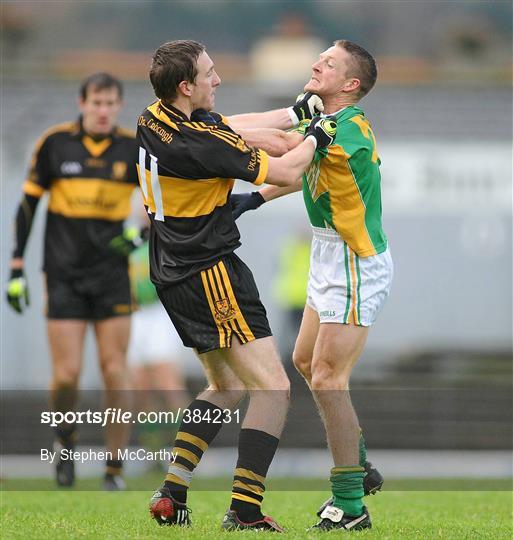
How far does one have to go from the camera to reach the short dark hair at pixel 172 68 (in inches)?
251

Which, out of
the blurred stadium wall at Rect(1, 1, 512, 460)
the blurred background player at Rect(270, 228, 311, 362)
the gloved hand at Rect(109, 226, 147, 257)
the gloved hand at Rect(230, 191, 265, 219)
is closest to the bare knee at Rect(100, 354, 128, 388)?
the gloved hand at Rect(109, 226, 147, 257)

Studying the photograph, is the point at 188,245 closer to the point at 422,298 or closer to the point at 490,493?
the point at 490,493

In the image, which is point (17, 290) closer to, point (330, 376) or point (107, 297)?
point (107, 297)

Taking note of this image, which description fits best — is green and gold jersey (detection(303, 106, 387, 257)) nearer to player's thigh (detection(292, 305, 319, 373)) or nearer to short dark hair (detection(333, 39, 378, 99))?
short dark hair (detection(333, 39, 378, 99))

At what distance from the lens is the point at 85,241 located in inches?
384

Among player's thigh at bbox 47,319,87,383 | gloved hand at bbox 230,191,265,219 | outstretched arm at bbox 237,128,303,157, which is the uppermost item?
outstretched arm at bbox 237,128,303,157

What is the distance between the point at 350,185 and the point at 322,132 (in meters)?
0.32

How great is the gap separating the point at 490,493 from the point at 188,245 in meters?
4.08

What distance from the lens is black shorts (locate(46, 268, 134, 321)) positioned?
31.5ft

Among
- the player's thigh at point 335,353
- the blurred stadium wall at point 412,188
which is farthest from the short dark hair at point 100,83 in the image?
the blurred stadium wall at point 412,188

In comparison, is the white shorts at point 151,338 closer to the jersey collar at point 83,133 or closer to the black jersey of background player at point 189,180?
the jersey collar at point 83,133

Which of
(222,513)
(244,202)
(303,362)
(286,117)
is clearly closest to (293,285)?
(222,513)

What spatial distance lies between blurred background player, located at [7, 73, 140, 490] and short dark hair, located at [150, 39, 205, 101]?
3180mm

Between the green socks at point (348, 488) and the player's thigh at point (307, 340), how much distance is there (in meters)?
→ 0.71
